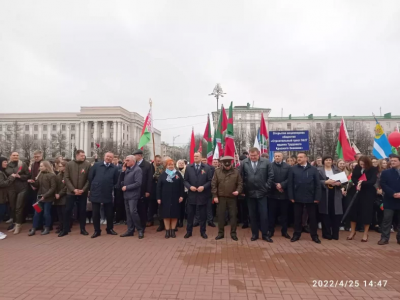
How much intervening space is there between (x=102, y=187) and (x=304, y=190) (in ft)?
16.8

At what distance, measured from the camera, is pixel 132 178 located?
24.7ft

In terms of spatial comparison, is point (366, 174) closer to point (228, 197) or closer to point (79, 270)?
point (228, 197)

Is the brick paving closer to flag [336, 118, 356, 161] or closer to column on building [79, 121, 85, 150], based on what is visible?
flag [336, 118, 356, 161]

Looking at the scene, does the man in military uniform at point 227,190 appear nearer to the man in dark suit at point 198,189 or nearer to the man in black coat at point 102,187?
the man in dark suit at point 198,189

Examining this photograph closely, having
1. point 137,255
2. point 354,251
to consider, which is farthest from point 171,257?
point 354,251

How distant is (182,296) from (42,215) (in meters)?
5.96

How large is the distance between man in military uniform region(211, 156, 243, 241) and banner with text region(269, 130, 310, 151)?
108 inches

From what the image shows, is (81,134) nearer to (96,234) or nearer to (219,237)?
(96,234)

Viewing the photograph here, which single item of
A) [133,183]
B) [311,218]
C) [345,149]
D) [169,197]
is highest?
[345,149]

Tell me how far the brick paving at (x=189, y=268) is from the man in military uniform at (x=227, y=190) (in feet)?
1.55

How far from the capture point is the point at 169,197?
24.6ft

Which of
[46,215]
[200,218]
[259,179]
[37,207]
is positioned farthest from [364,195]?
[37,207]

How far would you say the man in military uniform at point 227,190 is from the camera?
709 centimetres

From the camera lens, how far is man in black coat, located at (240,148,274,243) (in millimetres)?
6980
